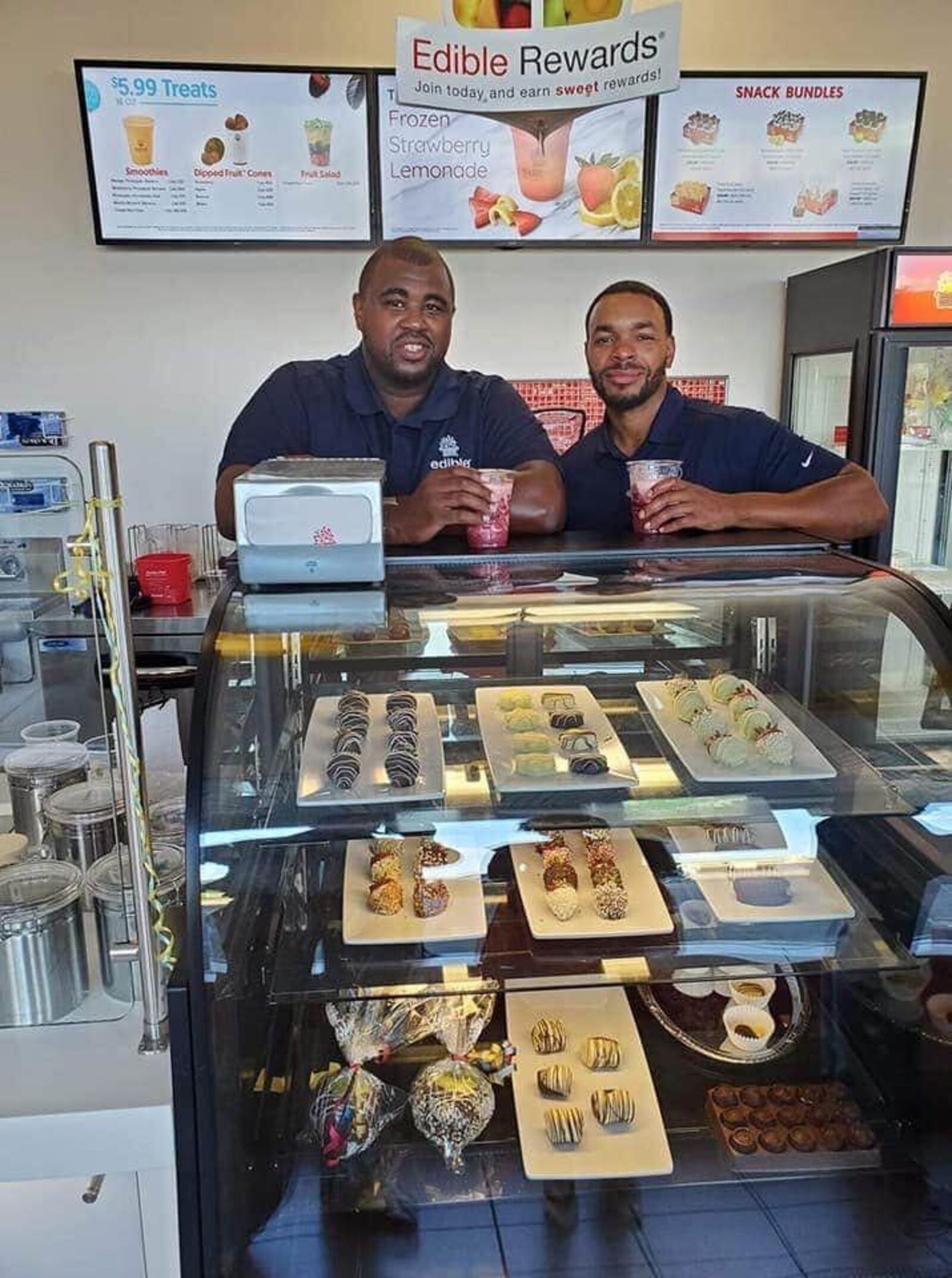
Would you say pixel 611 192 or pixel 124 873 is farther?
pixel 611 192

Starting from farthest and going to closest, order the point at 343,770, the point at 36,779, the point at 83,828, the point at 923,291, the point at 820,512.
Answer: the point at 923,291, the point at 820,512, the point at 36,779, the point at 83,828, the point at 343,770

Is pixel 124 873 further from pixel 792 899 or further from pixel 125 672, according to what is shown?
pixel 792 899

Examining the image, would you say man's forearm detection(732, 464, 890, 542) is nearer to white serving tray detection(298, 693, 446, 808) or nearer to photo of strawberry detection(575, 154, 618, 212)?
white serving tray detection(298, 693, 446, 808)

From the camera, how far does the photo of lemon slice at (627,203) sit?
3.44 metres

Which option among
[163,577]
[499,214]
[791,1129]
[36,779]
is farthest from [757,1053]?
[499,214]

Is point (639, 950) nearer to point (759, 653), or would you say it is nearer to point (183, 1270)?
point (759, 653)

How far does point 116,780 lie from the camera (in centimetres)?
141

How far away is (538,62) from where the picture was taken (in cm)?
133

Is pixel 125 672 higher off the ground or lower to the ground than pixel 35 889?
higher

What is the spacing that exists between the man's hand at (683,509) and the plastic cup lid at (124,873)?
0.86 metres

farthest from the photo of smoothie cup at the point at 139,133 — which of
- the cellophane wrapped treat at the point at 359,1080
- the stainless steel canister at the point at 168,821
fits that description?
the cellophane wrapped treat at the point at 359,1080

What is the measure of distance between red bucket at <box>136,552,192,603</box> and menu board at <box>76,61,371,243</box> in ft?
3.60

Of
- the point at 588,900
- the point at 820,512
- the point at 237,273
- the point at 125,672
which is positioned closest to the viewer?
the point at 125,672

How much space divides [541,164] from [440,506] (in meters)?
2.41
